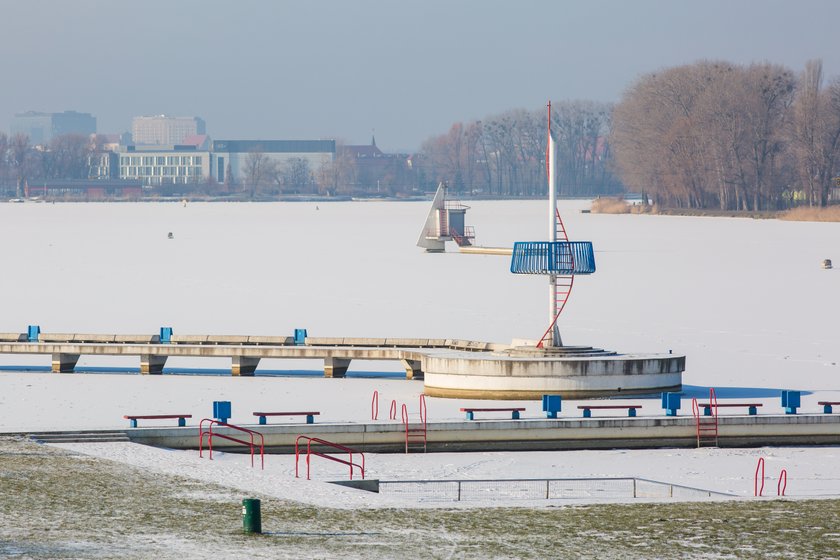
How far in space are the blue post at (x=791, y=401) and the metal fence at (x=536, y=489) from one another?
5421mm

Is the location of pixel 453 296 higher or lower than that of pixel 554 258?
lower

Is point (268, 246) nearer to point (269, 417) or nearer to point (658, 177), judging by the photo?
point (269, 417)

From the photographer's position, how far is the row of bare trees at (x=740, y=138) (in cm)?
15350

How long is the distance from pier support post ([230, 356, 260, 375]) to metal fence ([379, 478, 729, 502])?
41.8 ft

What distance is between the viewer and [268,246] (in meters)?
98.3

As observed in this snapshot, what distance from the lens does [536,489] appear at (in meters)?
22.7

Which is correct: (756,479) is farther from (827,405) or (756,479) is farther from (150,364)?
(150,364)

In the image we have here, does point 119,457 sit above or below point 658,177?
below

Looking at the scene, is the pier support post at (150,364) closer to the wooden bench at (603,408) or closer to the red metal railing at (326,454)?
the red metal railing at (326,454)

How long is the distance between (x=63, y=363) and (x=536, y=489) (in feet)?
53.2

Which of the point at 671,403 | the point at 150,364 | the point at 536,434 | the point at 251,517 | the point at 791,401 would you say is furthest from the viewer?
the point at 150,364

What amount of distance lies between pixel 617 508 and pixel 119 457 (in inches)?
299

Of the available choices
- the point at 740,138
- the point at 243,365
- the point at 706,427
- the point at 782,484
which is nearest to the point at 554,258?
the point at 706,427

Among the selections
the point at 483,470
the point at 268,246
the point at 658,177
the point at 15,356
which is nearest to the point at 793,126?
the point at 658,177
